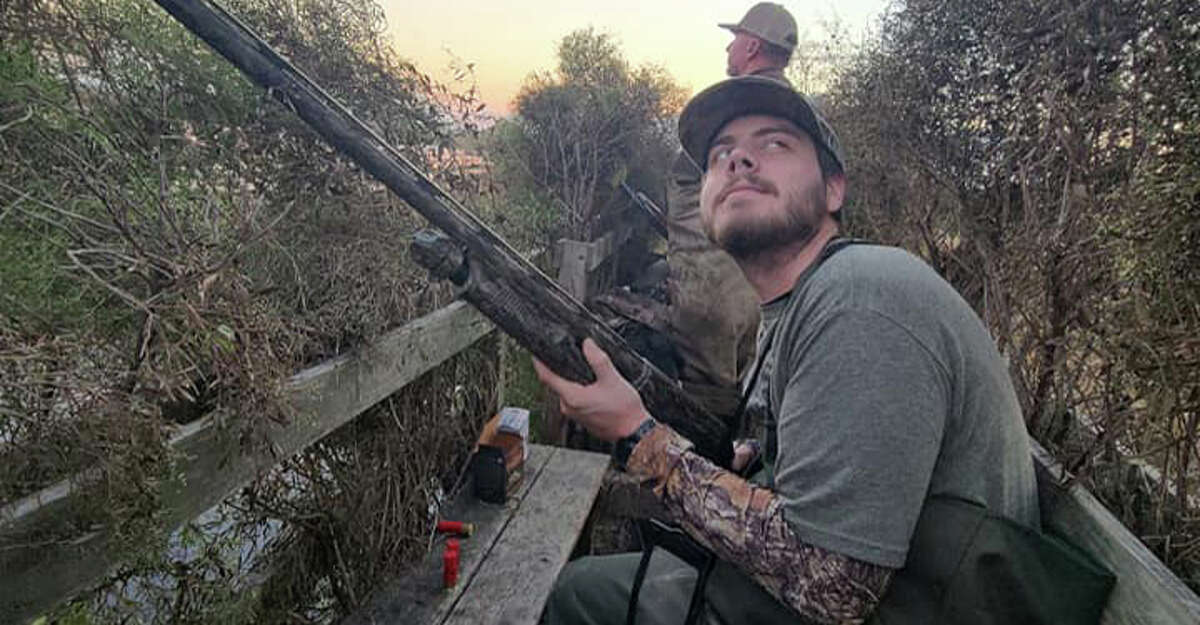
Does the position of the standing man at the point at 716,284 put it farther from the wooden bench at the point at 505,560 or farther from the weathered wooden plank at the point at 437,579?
the weathered wooden plank at the point at 437,579

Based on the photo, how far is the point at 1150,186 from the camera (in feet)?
5.33

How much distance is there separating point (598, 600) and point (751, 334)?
11.1 ft

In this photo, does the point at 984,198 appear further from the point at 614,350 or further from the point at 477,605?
the point at 477,605

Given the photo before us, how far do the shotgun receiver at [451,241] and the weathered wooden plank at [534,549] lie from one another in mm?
1035

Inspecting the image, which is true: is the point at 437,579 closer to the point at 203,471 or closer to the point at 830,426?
the point at 203,471

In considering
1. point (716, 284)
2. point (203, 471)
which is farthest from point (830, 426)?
point (716, 284)

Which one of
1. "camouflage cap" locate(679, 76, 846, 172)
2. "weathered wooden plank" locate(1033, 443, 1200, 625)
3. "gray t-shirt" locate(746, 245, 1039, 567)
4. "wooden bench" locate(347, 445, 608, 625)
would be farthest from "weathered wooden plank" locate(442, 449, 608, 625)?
"camouflage cap" locate(679, 76, 846, 172)

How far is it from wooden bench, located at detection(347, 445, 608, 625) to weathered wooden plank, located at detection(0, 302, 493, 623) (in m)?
0.83

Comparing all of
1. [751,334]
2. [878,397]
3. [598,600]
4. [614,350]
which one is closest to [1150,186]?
[878,397]

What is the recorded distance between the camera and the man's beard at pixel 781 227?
6.89ft

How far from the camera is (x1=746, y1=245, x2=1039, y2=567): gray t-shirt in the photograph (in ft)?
4.77

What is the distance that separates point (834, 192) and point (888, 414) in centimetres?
101

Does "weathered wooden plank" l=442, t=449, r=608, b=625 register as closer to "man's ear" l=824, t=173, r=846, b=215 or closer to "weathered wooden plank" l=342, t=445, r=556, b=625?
"weathered wooden plank" l=342, t=445, r=556, b=625

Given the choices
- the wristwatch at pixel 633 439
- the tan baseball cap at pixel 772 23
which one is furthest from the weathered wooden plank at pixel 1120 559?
the tan baseball cap at pixel 772 23
